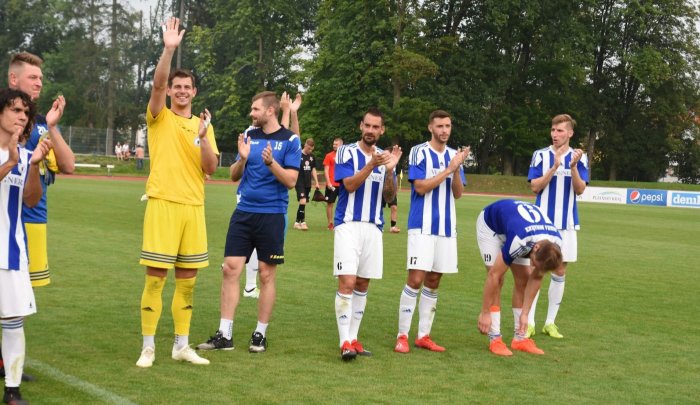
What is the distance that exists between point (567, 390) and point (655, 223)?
23139mm

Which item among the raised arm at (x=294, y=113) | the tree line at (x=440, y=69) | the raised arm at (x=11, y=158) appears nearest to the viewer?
the raised arm at (x=11, y=158)

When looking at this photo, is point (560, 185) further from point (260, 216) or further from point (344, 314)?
point (260, 216)

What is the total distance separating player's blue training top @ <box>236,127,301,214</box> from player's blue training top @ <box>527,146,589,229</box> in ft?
9.79

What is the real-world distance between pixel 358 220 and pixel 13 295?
3.07 meters

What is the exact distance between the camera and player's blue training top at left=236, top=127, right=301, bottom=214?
7.20 m

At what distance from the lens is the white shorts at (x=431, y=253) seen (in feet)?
24.4

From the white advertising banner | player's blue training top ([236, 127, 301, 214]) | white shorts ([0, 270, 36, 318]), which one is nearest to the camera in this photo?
white shorts ([0, 270, 36, 318])

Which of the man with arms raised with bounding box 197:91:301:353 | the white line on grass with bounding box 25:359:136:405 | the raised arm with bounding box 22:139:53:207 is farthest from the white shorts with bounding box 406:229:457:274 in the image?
the raised arm with bounding box 22:139:53:207

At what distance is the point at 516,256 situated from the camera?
7.19 meters

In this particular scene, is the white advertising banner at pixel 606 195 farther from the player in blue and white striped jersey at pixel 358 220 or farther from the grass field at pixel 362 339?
the player in blue and white striped jersey at pixel 358 220

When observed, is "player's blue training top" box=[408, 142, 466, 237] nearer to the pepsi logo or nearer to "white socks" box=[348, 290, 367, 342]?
"white socks" box=[348, 290, 367, 342]

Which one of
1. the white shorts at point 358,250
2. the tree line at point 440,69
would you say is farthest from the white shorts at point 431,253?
the tree line at point 440,69

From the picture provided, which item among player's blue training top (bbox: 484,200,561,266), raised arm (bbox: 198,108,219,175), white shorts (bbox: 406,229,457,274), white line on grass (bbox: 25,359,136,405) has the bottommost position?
white line on grass (bbox: 25,359,136,405)

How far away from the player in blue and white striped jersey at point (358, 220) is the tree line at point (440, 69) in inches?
1783
